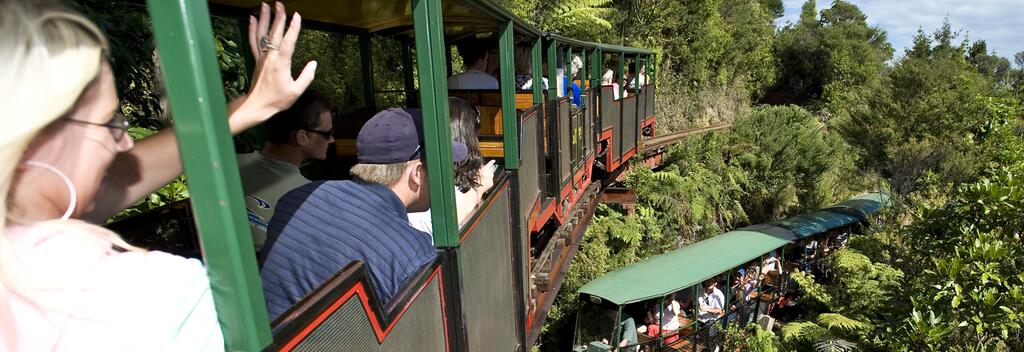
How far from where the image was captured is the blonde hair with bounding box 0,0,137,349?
658mm

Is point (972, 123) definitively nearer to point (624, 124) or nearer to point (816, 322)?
point (816, 322)

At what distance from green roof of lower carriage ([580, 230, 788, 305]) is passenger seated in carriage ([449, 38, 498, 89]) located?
16.1ft

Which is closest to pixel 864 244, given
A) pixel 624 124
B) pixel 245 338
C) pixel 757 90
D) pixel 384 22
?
pixel 624 124

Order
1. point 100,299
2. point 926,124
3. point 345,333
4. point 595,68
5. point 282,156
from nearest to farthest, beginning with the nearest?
point 100,299 → point 345,333 → point 282,156 → point 595,68 → point 926,124

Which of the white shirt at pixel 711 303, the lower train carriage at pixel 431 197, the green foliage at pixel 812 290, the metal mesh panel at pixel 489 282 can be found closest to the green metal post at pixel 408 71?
the lower train carriage at pixel 431 197

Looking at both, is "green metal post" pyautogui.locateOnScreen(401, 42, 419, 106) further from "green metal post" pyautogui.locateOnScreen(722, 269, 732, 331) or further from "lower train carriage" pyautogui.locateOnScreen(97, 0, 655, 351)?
"green metal post" pyautogui.locateOnScreen(722, 269, 732, 331)

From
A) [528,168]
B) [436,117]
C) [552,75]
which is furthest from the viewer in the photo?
[552,75]

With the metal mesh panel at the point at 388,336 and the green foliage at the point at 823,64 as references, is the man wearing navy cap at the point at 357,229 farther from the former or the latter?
the green foliage at the point at 823,64

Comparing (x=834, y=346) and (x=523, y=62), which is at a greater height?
(x=523, y=62)

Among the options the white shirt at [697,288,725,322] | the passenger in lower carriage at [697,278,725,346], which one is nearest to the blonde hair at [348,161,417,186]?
the passenger in lower carriage at [697,278,725,346]

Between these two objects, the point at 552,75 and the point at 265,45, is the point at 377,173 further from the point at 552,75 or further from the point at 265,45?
the point at 552,75

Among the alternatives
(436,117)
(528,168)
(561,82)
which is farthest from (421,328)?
(561,82)

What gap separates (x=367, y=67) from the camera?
4.54 metres

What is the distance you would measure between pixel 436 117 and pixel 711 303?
358 inches
